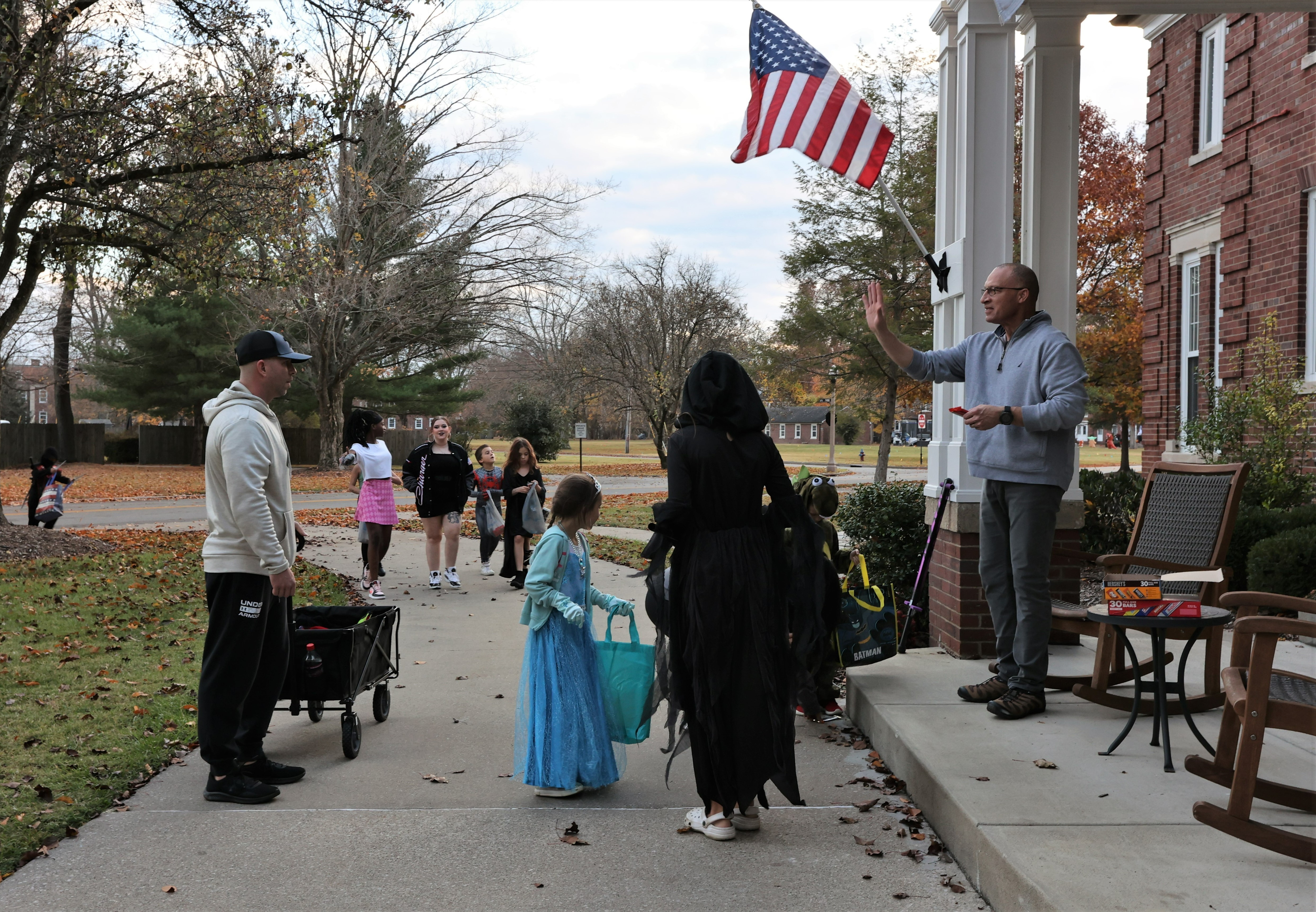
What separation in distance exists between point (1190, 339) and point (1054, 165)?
9.69 metres

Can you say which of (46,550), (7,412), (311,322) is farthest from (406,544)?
(7,412)

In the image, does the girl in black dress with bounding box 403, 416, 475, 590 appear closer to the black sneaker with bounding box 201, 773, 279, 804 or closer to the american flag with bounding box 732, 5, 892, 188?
the american flag with bounding box 732, 5, 892, 188

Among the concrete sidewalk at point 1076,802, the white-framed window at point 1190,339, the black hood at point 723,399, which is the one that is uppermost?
the white-framed window at point 1190,339

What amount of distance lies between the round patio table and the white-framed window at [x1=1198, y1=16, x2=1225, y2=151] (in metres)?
11.6

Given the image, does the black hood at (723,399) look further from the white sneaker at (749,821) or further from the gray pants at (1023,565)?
the gray pants at (1023,565)

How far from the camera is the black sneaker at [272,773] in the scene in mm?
5008

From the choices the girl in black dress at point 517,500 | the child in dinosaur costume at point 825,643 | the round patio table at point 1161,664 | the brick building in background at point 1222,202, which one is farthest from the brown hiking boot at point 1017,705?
the brick building in background at point 1222,202

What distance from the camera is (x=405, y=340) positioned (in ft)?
117

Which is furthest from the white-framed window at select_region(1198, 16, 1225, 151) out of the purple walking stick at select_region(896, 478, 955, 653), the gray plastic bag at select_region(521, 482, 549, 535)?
the gray plastic bag at select_region(521, 482, 549, 535)

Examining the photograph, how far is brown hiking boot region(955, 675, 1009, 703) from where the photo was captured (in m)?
5.44

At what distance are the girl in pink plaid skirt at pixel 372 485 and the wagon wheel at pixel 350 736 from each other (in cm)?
504

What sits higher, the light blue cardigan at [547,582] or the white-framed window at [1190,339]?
the white-framed window at [1190,339]

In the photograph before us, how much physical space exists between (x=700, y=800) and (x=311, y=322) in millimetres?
30565

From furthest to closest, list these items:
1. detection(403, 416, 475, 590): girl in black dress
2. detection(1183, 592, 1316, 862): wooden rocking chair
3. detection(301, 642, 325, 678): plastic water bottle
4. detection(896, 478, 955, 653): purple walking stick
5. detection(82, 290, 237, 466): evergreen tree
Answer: detection(82, 290, 237, 466): evergreen tree
detection(403, 416, 475, 590): girl in black dress
detection(896, 478, 955, 653): purple walking stick
detection(301, 642, 325, 678): plastic water bottle
detection(1183, 592, 1316, 862): wooden rocking chair
